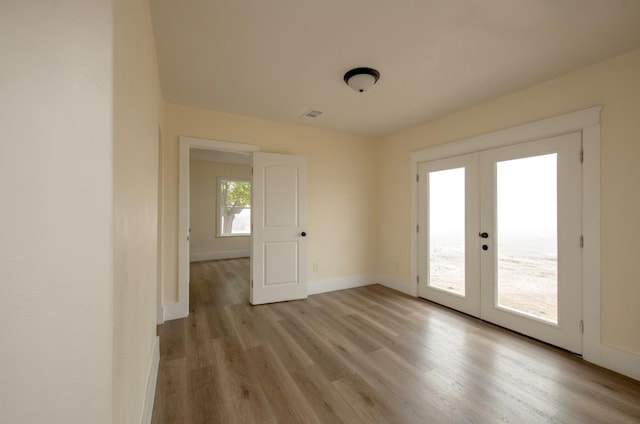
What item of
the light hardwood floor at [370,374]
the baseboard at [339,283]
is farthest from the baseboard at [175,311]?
the baseboard at [339,283]

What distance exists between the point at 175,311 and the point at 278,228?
1611 millimetres

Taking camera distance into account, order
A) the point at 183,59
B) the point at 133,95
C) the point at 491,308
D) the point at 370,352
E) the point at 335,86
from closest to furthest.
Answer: the point at 133,95 → the point at 183,59 → the point at 370,352 → the point at 335,86 → the point at 491,308

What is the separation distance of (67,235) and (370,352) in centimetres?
240

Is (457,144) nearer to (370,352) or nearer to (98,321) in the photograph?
(370,352)

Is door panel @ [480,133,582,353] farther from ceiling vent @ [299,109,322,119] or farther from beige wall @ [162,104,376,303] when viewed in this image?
ceiling vent @ [299,109,322,119]

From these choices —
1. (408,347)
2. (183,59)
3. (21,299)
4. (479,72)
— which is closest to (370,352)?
(408,347)

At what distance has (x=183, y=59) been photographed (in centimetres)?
228

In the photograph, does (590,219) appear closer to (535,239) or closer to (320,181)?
(535,239)

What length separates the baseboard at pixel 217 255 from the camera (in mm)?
6734

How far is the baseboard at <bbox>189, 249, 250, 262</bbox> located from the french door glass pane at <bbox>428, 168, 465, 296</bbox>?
5.17 metres

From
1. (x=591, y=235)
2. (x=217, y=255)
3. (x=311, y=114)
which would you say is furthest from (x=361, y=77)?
(x=217, y=255)

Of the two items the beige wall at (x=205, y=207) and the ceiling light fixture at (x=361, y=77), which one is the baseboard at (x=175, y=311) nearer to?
the ceiling light fixture at (x=361, y=77)

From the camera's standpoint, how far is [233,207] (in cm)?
742

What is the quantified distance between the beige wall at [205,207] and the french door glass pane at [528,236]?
20.3ft
